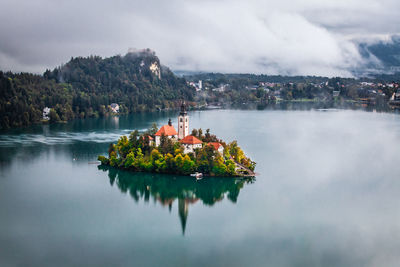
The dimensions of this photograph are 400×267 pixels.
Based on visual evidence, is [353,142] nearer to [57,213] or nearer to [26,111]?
[57,213]

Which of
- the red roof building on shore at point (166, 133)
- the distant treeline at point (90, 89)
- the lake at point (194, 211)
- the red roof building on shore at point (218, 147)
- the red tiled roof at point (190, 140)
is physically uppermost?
the distant treeline at point (90, 89)

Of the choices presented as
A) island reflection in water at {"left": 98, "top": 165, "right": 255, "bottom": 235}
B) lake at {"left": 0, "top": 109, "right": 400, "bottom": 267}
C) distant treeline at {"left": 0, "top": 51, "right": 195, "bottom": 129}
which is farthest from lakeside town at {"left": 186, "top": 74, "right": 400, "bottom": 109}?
island reflection in water at {"left": 98, "top": 165, "right": 255, "bottom": 235}

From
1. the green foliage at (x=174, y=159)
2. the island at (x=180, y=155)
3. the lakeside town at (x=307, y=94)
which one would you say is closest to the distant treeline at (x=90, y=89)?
the lakeside town at (x=307, y=94)

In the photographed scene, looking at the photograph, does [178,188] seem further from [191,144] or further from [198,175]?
[191,144]

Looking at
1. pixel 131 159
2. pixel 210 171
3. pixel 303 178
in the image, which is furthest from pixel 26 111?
pixel 303 178

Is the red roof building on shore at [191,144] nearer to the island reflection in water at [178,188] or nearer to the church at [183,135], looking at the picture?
the church at [183,135]

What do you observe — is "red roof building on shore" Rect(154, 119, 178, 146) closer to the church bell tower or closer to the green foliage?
the church bell tower
